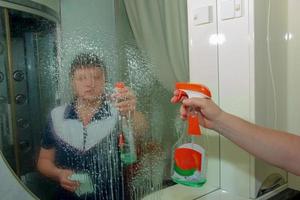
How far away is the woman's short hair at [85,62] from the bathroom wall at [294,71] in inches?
29.0

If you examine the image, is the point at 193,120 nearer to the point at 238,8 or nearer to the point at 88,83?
the point at 88,83

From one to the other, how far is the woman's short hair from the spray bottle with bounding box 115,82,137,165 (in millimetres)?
76

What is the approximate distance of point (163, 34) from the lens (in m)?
0.94

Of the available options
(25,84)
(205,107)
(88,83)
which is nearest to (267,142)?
(205,107)

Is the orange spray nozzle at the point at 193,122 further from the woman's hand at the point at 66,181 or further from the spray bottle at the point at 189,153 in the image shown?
the woman's hand at the point at 66,181

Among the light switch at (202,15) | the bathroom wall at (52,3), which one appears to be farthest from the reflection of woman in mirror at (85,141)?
the light switch at (202,15)

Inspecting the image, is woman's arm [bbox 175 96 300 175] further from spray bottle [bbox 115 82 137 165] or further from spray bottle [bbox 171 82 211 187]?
spray bottle [bbox 115 82 137 165]

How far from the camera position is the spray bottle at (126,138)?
761 millimetres

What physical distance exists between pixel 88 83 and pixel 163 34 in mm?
355

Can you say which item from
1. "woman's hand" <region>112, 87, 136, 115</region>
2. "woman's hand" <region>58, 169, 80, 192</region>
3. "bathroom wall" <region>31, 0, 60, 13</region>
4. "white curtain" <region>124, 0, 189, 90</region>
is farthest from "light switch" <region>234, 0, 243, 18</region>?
"woman's hand" <region>58, 169, 80, 192</region>

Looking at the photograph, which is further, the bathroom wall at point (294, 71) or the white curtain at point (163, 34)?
the bathroom wall at point (294, 71)

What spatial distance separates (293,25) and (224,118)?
566mm

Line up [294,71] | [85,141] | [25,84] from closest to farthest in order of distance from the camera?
[25,84], [85,141], [294,71]

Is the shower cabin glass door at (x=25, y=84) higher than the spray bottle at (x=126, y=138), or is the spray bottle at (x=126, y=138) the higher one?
the shower cabin glass door at (x=25, y=84)
